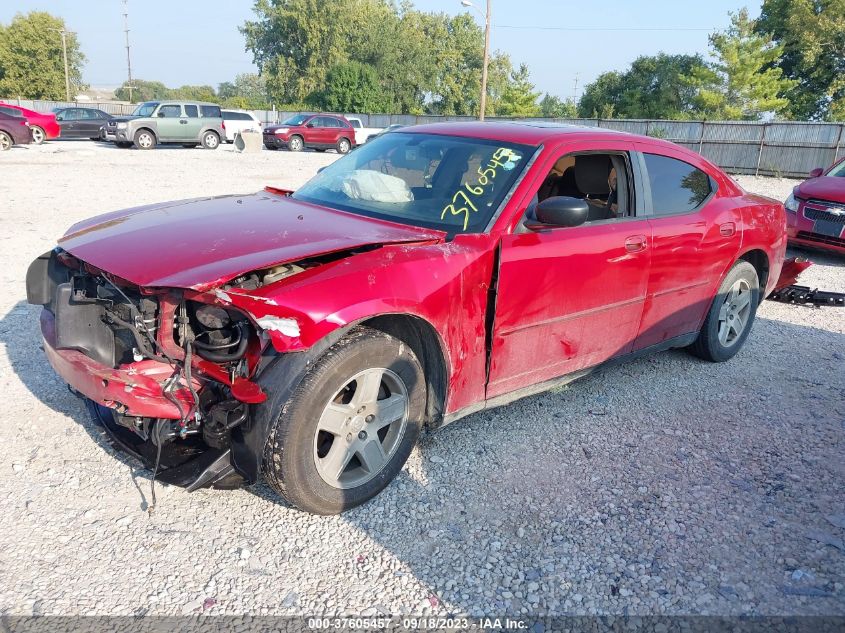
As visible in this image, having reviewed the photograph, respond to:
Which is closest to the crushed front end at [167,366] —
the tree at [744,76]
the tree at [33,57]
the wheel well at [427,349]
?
the wheel well at [427,349]

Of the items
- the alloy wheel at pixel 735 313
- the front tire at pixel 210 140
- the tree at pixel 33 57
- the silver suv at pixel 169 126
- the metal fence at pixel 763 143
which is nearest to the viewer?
the alloy wheel at pixel 735 313

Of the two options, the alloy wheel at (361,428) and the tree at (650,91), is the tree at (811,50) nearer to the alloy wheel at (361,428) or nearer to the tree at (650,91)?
the tree at (650,91)

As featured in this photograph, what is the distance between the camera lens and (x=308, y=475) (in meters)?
2.84

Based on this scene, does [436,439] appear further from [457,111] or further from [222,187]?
[457,111]

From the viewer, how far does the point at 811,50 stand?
40906 mm

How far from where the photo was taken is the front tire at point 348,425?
2713mm

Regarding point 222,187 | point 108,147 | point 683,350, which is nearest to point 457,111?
point 108,147

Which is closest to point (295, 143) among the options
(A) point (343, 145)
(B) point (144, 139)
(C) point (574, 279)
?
(A) point (343, 145)

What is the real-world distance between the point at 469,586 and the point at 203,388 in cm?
139

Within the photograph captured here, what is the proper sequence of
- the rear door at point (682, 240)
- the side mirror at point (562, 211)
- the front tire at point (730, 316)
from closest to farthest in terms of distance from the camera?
the side mirror at point (562, 211), the rear door at point (682, 240), the front tire at point (730, 316)

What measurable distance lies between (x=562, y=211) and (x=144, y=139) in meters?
24.3

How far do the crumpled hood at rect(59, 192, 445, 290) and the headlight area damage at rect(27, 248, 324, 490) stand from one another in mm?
82

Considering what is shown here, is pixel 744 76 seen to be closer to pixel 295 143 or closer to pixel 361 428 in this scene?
pixel 295 143

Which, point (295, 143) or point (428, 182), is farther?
point (295, 143)
